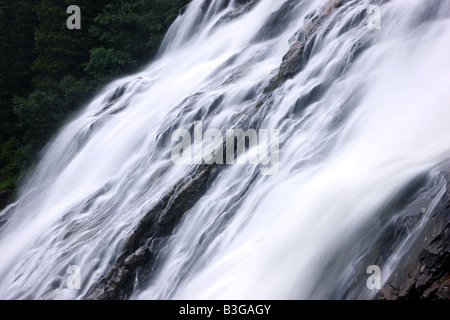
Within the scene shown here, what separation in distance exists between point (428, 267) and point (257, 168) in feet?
Result: 12.4

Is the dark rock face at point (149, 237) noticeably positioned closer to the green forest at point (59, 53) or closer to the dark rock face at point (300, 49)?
the dark rock face at point (300, 49)

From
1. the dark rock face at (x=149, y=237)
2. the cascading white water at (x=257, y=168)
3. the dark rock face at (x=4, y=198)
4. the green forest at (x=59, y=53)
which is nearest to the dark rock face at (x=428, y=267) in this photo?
the cascading white water at (x=257, y=168)

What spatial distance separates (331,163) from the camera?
24.8 feet

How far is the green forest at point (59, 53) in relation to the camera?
16.3 metres

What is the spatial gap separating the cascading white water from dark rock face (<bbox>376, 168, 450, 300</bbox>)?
77 cm

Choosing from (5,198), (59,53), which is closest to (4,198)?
(5,198)

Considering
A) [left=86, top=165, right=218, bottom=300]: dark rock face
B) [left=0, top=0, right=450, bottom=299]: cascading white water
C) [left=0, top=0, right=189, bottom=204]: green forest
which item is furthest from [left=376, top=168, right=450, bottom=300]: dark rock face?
[left=0, top=0, right=189, bottom=204]: green forest

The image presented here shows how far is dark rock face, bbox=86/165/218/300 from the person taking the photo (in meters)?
7.98

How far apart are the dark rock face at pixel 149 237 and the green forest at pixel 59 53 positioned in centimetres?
846

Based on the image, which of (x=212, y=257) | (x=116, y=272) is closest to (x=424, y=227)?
(x=212, y=257)

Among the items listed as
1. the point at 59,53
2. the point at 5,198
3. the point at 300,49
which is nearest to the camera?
the point at 300,49

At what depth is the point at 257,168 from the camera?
8.45 metres

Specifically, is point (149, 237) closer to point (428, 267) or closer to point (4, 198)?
point (428, 267)

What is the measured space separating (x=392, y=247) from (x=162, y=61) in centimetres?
1242
